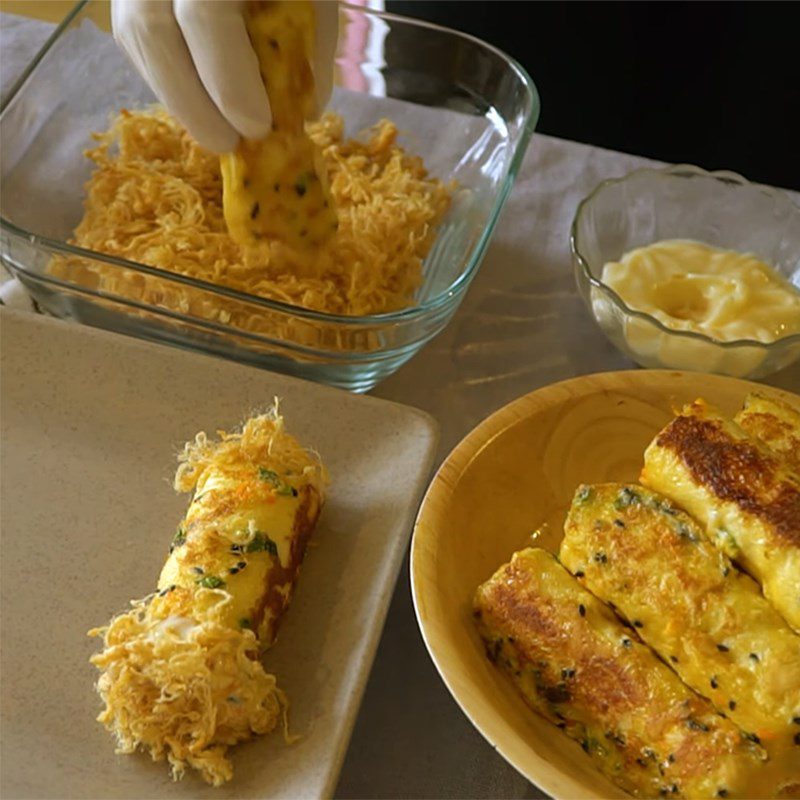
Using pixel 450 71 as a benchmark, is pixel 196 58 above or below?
above

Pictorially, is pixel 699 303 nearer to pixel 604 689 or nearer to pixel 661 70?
pixel 604 689

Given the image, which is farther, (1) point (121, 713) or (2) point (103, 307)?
(2) point (103, 307)

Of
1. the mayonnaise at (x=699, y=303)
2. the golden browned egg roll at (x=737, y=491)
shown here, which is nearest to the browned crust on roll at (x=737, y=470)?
the golden browned egg roll at (x=737, y=491)

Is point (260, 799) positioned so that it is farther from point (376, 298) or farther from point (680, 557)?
point (376, 298)

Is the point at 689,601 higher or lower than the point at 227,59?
lower

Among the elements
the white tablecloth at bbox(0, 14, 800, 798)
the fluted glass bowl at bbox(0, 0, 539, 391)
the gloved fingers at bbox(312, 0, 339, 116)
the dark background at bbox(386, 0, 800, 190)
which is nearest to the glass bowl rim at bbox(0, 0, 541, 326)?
the fluted glass bowl at bbox(0, 0, 539, 391)

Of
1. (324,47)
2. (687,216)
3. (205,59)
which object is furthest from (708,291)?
(205,59)

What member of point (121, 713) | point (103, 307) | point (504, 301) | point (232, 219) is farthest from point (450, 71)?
point (121, 713)
